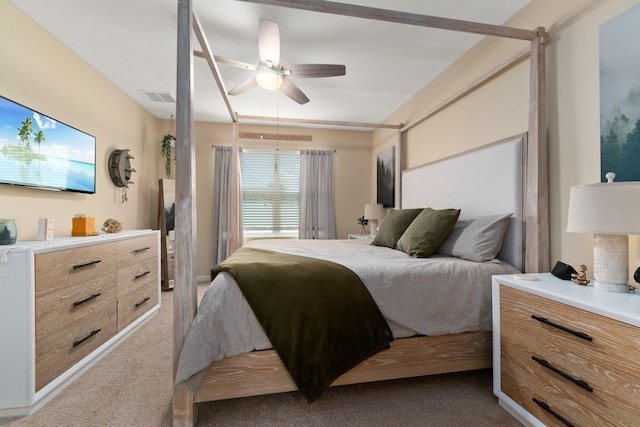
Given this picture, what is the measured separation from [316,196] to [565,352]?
385 centimetres

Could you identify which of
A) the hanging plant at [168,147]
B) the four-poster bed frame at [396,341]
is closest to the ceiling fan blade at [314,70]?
the four-poster bed frame at [396,341]

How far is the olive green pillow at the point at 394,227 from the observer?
8.92ft

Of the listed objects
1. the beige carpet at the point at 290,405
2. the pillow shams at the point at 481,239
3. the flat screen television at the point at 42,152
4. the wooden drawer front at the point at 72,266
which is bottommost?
the beige carpet at the point at 290,405

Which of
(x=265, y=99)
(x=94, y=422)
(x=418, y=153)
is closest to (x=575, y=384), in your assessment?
(x=94, y=422)

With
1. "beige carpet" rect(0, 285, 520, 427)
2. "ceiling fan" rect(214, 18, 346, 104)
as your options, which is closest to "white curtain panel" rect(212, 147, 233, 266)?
"ceiling fan" rect(214, 18, 346, 104)

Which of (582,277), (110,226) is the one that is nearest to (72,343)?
(110,226)

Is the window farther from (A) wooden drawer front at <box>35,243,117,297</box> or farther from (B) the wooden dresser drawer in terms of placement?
(A) wooden drawer front at <box>35,243,117,297</box>

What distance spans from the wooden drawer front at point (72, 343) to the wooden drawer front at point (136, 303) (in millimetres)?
107

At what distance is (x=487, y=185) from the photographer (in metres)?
2.28

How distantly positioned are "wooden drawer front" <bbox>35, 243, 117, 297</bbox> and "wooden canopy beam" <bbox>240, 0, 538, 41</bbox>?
1912mm

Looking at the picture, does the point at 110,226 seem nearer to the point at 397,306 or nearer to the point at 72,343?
the point at 72,343

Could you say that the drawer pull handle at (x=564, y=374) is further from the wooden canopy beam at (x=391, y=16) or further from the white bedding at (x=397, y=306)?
the wooden canopy beam at (x=391, y=16)

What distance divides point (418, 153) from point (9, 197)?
3730 millimetres

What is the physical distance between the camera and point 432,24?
171 centimetres
